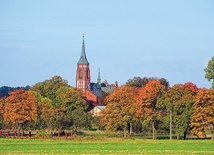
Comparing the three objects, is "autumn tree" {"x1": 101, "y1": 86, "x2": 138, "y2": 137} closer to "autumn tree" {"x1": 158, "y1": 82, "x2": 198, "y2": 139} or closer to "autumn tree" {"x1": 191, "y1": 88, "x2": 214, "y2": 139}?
"autumn tree" {"x1": 158, "y1": 82, "x2": 198, "y2": 139}

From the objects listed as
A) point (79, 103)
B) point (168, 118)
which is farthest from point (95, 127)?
point (168, 118)

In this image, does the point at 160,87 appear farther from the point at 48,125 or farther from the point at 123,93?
the point at 48,125

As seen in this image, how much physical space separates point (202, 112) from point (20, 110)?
2934 centimetres

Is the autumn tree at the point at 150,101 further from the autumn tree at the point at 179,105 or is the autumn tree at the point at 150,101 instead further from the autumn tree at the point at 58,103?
the autumn tree at the point at 58,103

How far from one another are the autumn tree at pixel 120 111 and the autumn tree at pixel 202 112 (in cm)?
1062

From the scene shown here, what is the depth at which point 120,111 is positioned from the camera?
324ft

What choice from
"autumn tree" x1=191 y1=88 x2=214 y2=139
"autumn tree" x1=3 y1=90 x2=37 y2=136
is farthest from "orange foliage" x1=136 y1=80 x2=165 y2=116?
"autumn tree" x1=3 y1=90 x2=37 y2=136

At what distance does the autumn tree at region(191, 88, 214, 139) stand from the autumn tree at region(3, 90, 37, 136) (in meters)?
26.9

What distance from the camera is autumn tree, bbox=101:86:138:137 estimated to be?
322ft

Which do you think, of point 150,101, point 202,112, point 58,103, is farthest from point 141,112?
point 58,103

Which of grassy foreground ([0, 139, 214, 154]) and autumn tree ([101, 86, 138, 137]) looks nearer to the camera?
grassy foreground ([0, 139, 214, 154])

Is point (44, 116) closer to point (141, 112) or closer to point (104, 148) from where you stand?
point (141, 112)

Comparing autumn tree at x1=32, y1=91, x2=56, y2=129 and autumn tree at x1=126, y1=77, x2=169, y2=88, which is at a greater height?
autumn tree at x1=126, y1=77, x2=169, y2=88

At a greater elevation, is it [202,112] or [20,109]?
[20,109]
